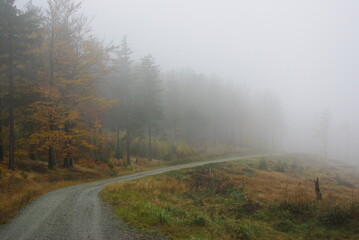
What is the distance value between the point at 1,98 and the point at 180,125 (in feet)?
129

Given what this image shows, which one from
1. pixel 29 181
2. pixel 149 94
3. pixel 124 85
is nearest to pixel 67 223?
pixel 29 181

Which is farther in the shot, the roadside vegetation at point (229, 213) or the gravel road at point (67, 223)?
the roadside vegetation at point (229, 213)

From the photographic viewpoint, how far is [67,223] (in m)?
7.89

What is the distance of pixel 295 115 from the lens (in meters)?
137

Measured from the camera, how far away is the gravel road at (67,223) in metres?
6.79

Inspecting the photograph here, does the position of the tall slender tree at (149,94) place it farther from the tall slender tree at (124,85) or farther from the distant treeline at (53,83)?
the tall slender tree at (124,85)

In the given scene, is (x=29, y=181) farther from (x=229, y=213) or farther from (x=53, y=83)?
(x=229, y=213)

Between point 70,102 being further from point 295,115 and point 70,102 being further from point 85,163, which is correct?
point 295,115

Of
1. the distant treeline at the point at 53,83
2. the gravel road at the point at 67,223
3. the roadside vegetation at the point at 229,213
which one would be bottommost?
the roadside vegetation at the point at 229,213

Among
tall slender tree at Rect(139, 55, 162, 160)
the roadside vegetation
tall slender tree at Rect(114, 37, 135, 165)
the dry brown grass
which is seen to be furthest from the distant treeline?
the roadside vegetation

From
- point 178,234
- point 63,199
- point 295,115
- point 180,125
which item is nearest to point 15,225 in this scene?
point 63,199

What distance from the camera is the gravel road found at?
679 centimetres

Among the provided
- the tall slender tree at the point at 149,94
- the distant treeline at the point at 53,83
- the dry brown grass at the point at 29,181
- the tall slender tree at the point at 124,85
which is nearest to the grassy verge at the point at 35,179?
the dry brown grass at the point at 29,181

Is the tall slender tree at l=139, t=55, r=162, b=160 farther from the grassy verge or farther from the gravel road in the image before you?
the gravel road
